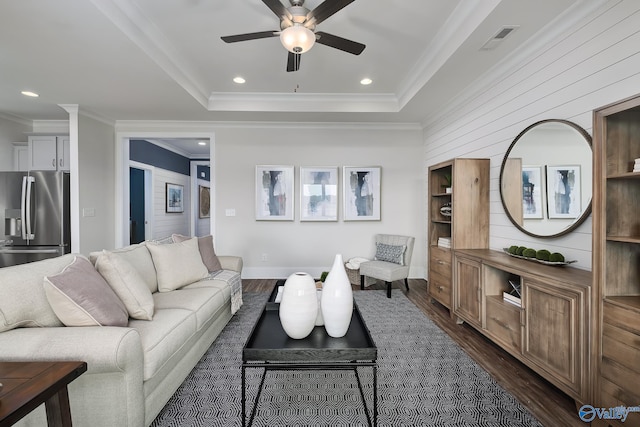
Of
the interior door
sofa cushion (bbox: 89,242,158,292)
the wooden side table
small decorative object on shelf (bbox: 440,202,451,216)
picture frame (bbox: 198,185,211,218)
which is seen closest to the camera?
the wooden side table

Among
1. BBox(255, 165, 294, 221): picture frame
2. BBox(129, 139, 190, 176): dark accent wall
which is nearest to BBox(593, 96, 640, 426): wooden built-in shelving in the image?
BBox(255, 165, 294, 221): picture frame

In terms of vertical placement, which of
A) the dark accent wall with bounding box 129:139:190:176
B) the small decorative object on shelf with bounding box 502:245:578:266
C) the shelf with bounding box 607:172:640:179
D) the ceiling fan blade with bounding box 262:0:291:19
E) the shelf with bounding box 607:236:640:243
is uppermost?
the ceiling fan blade with bounding box 262:0:291:19

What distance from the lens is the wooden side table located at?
2.87ft

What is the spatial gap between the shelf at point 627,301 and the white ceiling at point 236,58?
195 cm

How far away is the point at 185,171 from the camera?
7.51 meters

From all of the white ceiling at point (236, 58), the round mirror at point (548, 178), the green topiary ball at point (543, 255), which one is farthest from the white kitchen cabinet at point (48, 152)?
the green topiary ball at point (543, 255)

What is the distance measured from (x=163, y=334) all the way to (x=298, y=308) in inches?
32.9

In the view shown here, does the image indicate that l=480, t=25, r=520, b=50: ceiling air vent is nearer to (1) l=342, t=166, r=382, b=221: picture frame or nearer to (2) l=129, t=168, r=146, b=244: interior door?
(1) l=342, t=166, r=382, b=221: picture frame

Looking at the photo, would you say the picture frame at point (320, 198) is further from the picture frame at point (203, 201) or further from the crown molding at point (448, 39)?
the picture frame at point (203, 201)

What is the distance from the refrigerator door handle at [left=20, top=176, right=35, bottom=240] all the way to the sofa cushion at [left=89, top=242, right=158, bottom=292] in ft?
8.48

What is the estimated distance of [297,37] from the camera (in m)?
1.99

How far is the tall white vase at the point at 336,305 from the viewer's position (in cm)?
151

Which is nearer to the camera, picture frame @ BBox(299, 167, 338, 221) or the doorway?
picture frame @ BBox(299, 167, 338, 221)

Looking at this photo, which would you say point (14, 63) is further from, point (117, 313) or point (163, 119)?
point (117, 313)
